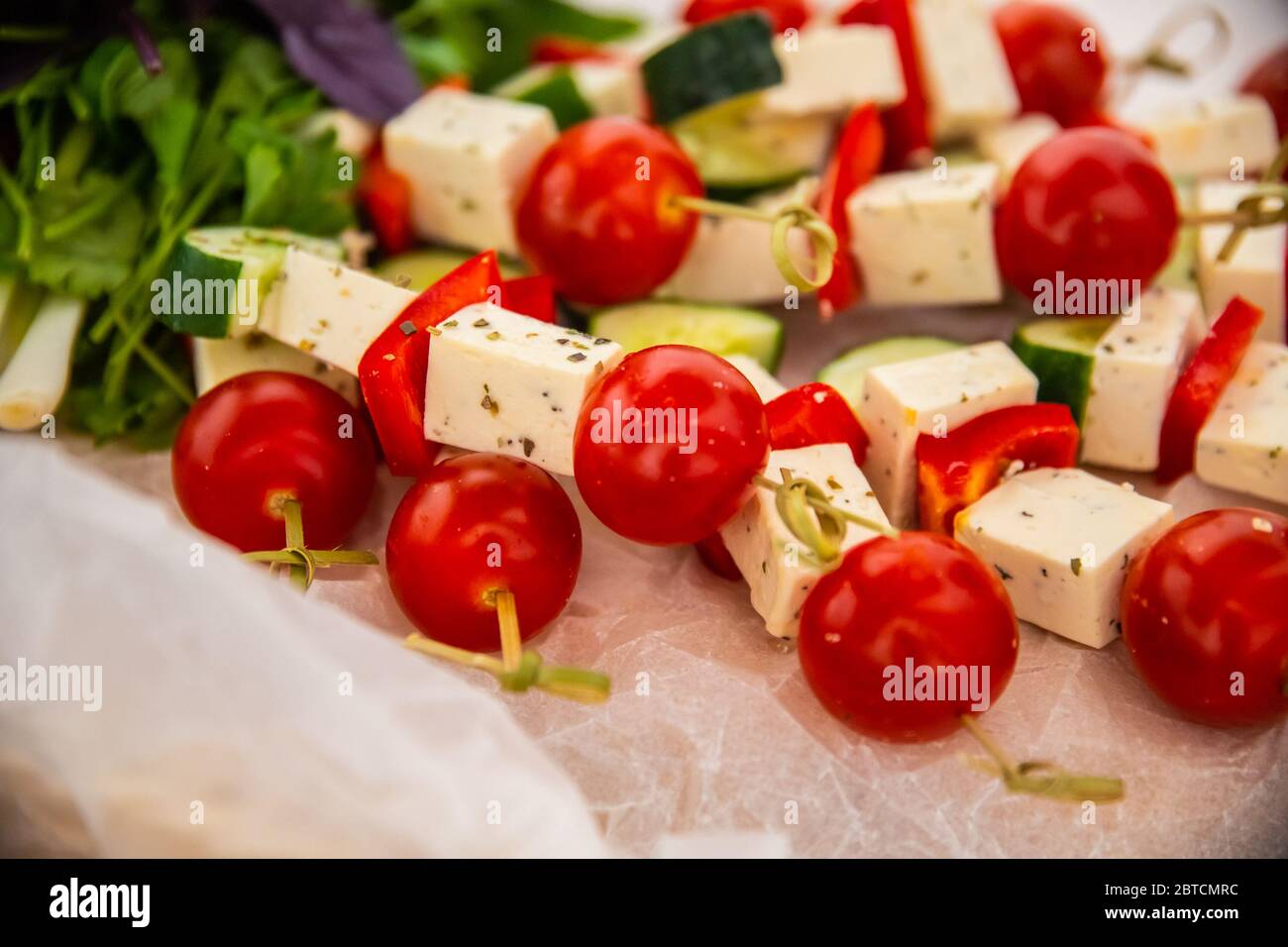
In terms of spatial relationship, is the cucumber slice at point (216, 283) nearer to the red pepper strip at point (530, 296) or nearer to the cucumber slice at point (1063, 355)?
the red pepper strip at point (530, 296)

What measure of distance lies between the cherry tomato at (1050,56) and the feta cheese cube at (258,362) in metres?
1.31

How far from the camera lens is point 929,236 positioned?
1.75 meters

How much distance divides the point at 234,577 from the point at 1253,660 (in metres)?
1.01

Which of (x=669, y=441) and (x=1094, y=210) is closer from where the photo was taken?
(x=669, y=441)

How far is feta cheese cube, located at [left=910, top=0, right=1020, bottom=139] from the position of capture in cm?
199

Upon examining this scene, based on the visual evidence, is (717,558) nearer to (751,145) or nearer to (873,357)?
(873,357)

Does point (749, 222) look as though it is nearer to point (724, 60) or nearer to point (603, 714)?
point (724, 60)

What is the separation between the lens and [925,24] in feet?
6.60

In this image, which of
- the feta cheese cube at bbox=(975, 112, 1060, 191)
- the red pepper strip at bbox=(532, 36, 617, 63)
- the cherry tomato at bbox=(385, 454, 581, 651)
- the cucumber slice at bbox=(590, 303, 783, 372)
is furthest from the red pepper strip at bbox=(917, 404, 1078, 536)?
the red pepper strip at bbox=(532, 36, 617, 63)

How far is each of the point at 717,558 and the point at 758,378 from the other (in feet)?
0.77

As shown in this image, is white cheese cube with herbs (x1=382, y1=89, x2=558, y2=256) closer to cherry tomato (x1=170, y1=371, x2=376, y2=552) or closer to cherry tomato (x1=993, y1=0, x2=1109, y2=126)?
cherry tomato (x1=170, y1=371, x2=376, y2=552)

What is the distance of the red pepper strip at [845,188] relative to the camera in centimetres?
180

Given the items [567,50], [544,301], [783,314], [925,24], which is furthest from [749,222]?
[567,50]

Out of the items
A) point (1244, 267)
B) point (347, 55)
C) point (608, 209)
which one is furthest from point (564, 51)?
point (1244, 267)
